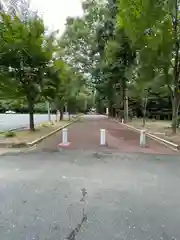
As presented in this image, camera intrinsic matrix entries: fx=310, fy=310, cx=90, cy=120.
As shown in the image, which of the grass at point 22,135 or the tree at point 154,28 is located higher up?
the tree at point 154,28

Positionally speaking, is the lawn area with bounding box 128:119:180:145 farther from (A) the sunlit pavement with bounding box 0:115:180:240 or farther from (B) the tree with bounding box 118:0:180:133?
(A) the sunlit pavement with bounding box 0:115:180:240

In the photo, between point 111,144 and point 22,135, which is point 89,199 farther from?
point 22,135

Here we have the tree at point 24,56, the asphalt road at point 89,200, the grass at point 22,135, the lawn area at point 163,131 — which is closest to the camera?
Result: the asphalt road at point 89,200

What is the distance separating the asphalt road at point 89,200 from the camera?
428 cm

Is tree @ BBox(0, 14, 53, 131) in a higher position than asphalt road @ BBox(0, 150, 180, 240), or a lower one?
higher

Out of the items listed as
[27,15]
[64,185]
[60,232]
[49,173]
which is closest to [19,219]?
[60,232]

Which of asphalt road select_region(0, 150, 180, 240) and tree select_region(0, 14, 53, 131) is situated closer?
asphalt road select_region(0, 150, 180, 240)

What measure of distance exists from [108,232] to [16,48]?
15629 millimetres

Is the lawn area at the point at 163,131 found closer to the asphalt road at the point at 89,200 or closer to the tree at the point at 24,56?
the asphalt road at the point at 89,200

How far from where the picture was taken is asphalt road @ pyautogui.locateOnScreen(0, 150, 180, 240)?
428cm

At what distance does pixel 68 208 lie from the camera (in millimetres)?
5281

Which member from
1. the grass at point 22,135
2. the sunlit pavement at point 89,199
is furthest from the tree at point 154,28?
the sunlit pavement at point 89,199

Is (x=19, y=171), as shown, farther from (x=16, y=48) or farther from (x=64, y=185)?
(x=16, y=48)

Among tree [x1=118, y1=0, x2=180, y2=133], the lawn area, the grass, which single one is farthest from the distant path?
tree [x1=118, y1=0, x2=180, y2=133]
